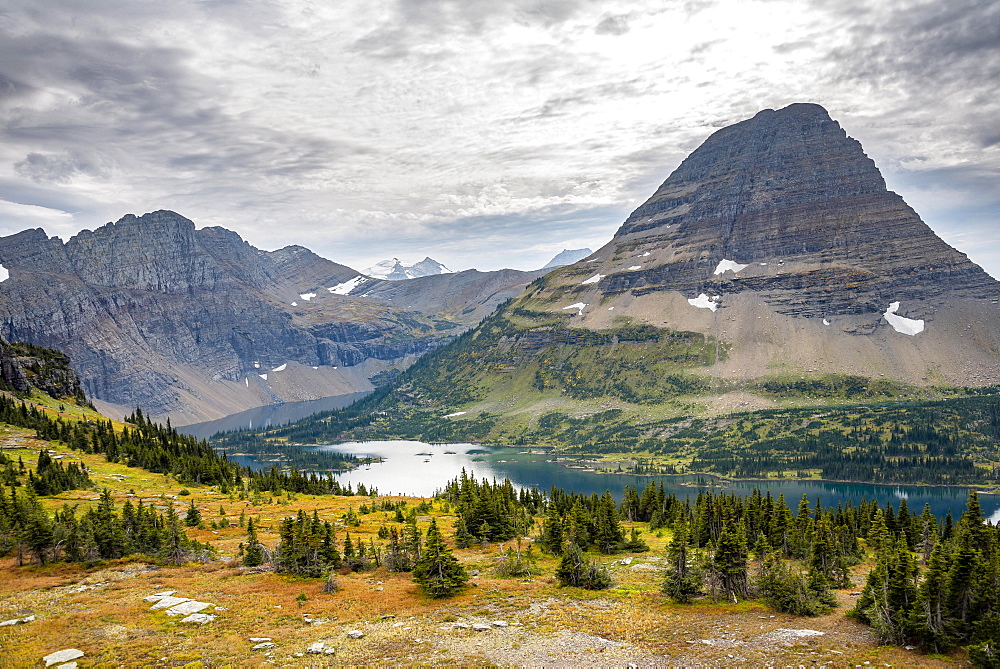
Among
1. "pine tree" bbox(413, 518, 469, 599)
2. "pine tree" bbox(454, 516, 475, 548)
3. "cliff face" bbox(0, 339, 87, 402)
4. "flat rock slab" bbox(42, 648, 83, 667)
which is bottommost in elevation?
"pine tree" bbox(454, 516, 475, 548)

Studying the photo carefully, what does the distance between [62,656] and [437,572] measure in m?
23.9

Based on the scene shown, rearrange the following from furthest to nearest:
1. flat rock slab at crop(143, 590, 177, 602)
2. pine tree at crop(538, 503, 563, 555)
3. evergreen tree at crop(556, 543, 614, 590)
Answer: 1. pine tree at crop(538, 503, 563, 555)
2. evergreen tree at crop(556, 543, 614, 590)
3. flat rock slab at crop(143, 590, 177, 602)

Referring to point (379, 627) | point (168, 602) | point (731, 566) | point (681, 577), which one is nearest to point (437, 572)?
point (379, 627)

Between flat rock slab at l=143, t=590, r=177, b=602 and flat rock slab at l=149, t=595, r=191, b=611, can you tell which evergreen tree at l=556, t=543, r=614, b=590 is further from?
flat rock slab at l=143, t=590, r=177, b=602

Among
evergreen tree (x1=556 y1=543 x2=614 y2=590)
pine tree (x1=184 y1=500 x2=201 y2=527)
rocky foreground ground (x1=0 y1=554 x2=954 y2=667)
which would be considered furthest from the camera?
pine tree (x1=184 y1=500 x2=201 y2=527)

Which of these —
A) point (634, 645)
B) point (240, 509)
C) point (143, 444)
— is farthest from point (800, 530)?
point (143, 444)

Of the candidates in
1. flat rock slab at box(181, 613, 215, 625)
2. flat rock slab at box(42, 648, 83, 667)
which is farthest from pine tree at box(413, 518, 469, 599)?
flat rock slab at box(42, 648, 83, 667)

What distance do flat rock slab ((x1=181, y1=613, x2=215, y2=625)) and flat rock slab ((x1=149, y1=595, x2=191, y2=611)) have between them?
2.84m

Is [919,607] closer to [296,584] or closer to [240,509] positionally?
[296,584]

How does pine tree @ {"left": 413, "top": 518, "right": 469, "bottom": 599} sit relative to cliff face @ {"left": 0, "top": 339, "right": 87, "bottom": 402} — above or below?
below

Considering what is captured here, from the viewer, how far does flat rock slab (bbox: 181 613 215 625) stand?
1463 inches

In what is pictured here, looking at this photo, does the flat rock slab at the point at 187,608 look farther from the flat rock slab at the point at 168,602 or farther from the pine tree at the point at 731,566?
the pine tree at the point at 731,566

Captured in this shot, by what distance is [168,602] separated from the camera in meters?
40.6

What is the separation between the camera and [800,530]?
232 ft
